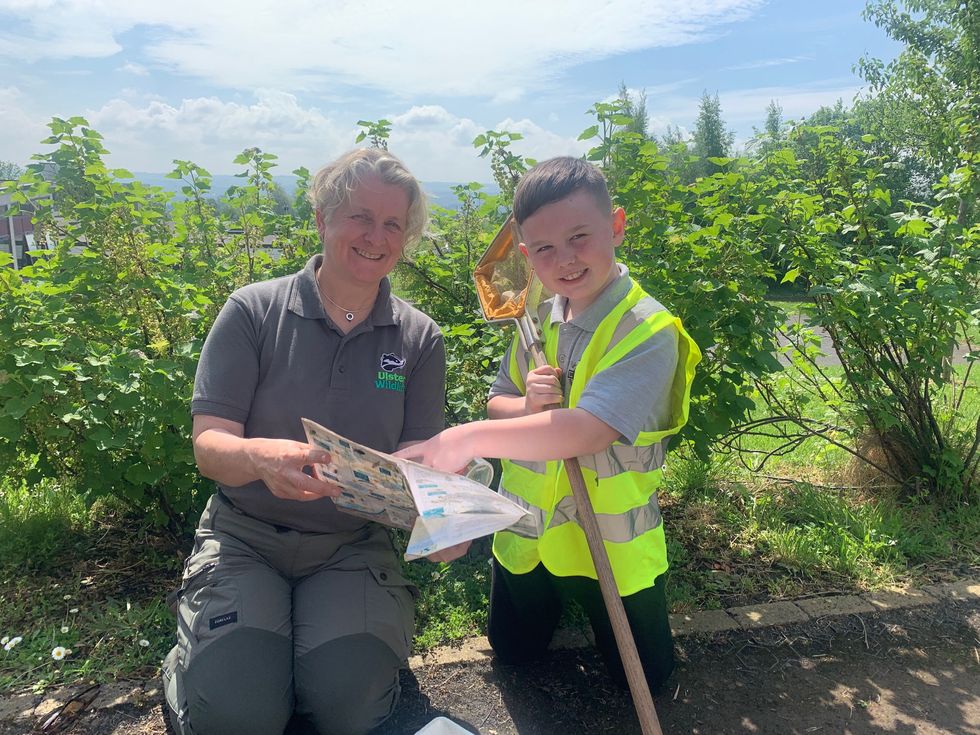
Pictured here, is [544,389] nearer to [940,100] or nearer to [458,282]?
[458,282]

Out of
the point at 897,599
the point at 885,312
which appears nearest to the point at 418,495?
the point at 897,599

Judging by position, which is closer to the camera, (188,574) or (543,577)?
(188,574)

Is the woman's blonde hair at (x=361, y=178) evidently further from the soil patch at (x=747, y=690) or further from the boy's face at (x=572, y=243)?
the soil patch at (x=747, y=690)

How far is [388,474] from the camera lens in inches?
61.0

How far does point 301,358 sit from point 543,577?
1.09 meters

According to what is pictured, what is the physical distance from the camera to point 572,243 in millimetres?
1878

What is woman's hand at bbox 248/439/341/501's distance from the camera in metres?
1.75

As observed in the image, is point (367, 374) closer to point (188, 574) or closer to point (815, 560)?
point (188, 574)

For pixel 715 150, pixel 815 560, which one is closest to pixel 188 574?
pixel 815 560

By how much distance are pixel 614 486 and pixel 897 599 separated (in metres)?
1.73

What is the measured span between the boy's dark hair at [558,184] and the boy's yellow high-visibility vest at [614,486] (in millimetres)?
321

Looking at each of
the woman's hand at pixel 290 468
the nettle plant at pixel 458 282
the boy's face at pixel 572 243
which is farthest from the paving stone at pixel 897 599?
the woman's hand at pixel 290 468

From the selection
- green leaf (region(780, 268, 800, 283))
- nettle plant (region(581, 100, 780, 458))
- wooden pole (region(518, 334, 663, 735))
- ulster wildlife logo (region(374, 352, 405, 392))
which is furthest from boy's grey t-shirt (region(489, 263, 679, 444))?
green leaf (region(780, 268, 800, 283))

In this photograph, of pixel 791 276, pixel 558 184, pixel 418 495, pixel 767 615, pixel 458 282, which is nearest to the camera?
pixel 418 495
